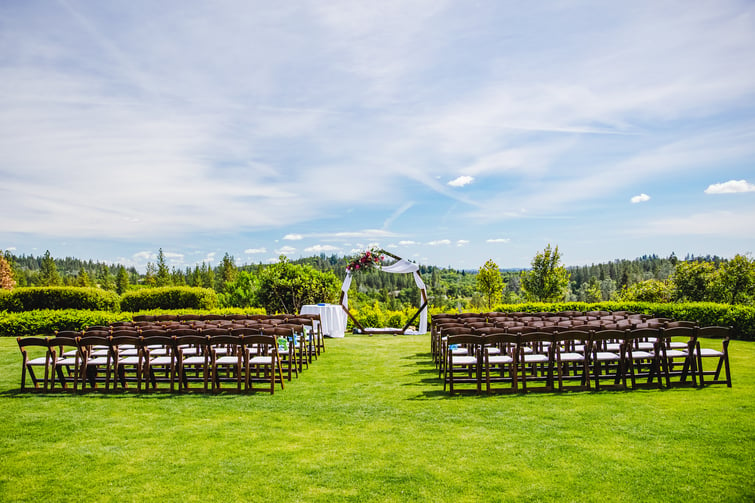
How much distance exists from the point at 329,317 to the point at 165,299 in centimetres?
763

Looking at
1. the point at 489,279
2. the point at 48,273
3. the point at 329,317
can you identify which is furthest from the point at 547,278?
the point at 48,273

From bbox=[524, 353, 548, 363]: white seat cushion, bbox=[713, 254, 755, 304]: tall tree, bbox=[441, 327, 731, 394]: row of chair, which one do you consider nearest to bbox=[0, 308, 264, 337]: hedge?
bbox=[441, 327, 731, 394]: row of chair

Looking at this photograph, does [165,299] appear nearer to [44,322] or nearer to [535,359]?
[44,322]

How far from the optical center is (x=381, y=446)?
5.38 m

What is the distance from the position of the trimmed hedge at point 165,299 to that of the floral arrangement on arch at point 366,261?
6.38m

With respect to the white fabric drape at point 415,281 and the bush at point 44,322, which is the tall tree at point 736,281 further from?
the bush at point 44,322

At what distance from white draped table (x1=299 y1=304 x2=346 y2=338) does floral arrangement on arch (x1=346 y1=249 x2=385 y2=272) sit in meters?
2.36

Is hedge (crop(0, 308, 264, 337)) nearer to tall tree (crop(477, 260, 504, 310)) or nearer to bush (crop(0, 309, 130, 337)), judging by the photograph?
bush (crop(0, 309, 130, 337))

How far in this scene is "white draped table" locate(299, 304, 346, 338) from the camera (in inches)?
659

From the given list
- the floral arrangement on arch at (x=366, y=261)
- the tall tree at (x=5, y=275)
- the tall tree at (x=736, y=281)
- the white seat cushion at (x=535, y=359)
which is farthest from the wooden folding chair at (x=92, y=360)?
the tall tree at (x=5, y=275)

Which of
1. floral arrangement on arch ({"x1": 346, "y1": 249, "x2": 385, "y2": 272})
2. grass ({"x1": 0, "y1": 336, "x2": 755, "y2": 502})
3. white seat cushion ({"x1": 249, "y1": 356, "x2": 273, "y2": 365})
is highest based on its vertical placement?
floral arrangement on arch ({"x1": 346, "y1": 249, "x2": 385, "y2": 272})

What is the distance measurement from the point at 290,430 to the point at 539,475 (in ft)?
9.88

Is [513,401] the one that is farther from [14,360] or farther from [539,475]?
[14,360]

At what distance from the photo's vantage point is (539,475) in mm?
4512
